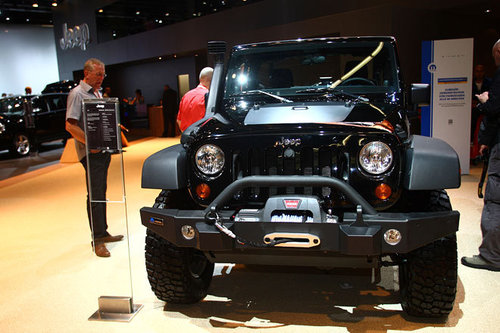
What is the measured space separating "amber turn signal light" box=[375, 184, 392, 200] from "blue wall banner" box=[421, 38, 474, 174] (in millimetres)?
5090

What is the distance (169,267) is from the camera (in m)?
2.85

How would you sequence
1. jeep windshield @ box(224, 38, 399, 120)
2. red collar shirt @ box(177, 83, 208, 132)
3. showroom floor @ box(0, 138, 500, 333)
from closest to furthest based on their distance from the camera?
showroom floor @ box(0, 138, 500, 333), jeep windshield @ box(224, 38, 399, 120), red collar shirt @ box(177, 83, 208, 132)

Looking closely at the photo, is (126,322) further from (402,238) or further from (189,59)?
(189,59)

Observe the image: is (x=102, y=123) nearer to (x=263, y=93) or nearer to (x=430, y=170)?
(x=263, y=93)

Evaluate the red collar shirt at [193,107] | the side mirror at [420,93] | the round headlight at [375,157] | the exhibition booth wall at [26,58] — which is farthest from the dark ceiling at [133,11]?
the round headlight at [375,157]

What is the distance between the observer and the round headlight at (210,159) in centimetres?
263

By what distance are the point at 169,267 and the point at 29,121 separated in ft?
31.3

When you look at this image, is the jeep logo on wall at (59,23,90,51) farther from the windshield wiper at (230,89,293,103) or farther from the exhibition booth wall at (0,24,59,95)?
the windshield wiper at (230,89,293,103)

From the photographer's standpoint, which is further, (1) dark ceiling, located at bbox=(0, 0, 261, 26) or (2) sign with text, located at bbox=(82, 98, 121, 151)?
(1) dark ceiling, located at bbox=(0, 0, 261, 26)

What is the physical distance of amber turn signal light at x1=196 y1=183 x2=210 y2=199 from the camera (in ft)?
8.74

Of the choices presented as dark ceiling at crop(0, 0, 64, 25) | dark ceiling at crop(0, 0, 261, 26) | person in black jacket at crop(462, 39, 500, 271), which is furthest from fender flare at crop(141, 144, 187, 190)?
dark ceiling at crop(0, 0, 64, 25)

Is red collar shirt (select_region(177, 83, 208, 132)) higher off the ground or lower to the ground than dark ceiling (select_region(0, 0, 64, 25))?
lower

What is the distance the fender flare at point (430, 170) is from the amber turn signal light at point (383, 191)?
3.6 inches

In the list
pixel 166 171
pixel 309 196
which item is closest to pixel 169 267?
pixel 166 171
